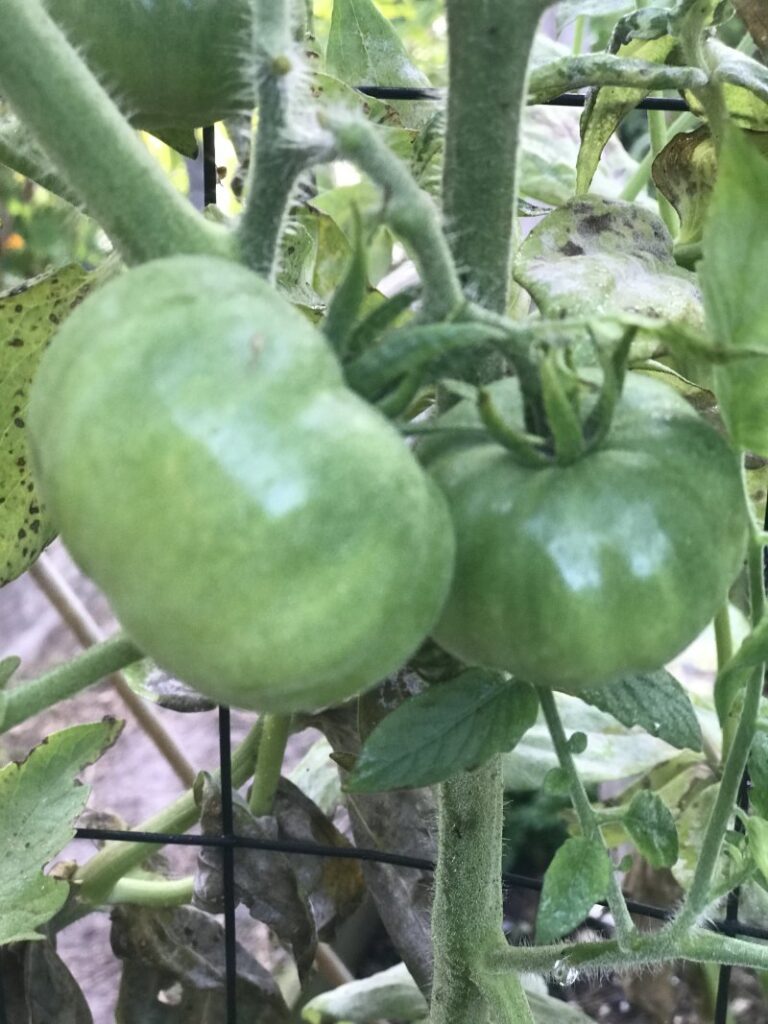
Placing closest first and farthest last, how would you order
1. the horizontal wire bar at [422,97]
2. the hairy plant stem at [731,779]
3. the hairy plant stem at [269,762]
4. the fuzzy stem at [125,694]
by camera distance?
the hairy plant stem at [731,779] < the horizontal wire bar at [422,97] < the hairy plant stem at [269,762] < the fuzzy stem at [125,694]

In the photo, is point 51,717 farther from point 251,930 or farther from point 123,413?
point 123,413

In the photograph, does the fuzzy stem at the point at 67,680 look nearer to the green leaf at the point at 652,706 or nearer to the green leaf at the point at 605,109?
the green leaf at the point at 652,706

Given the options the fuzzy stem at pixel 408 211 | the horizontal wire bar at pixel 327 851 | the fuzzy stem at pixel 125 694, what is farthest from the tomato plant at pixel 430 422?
the fuzzy stem at pixel 125 694

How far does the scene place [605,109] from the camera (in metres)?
0.54

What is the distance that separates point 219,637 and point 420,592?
5 centimetres

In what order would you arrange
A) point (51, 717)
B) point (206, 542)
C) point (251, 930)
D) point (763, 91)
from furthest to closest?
point (51, 717) < point (251, 930) < point (763, 91) < point (206, 542)

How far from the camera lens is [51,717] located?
1.82m

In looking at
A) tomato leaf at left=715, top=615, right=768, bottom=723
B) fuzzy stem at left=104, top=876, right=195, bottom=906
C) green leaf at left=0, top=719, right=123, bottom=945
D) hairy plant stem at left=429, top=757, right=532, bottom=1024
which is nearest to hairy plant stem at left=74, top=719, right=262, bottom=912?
fuzzy stem at left=104, top=876, right=195, bottom=906

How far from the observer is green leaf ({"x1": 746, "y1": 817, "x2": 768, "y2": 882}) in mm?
400

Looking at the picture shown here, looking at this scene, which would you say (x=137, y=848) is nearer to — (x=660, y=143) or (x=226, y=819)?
(x=226, y=819)

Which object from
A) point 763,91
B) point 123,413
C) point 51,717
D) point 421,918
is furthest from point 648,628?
point 51,717

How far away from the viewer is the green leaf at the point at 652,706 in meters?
0.42

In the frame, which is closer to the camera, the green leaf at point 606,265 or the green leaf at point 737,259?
the green leaf at point 737,259

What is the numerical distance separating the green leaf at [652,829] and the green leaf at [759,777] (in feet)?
0.12
